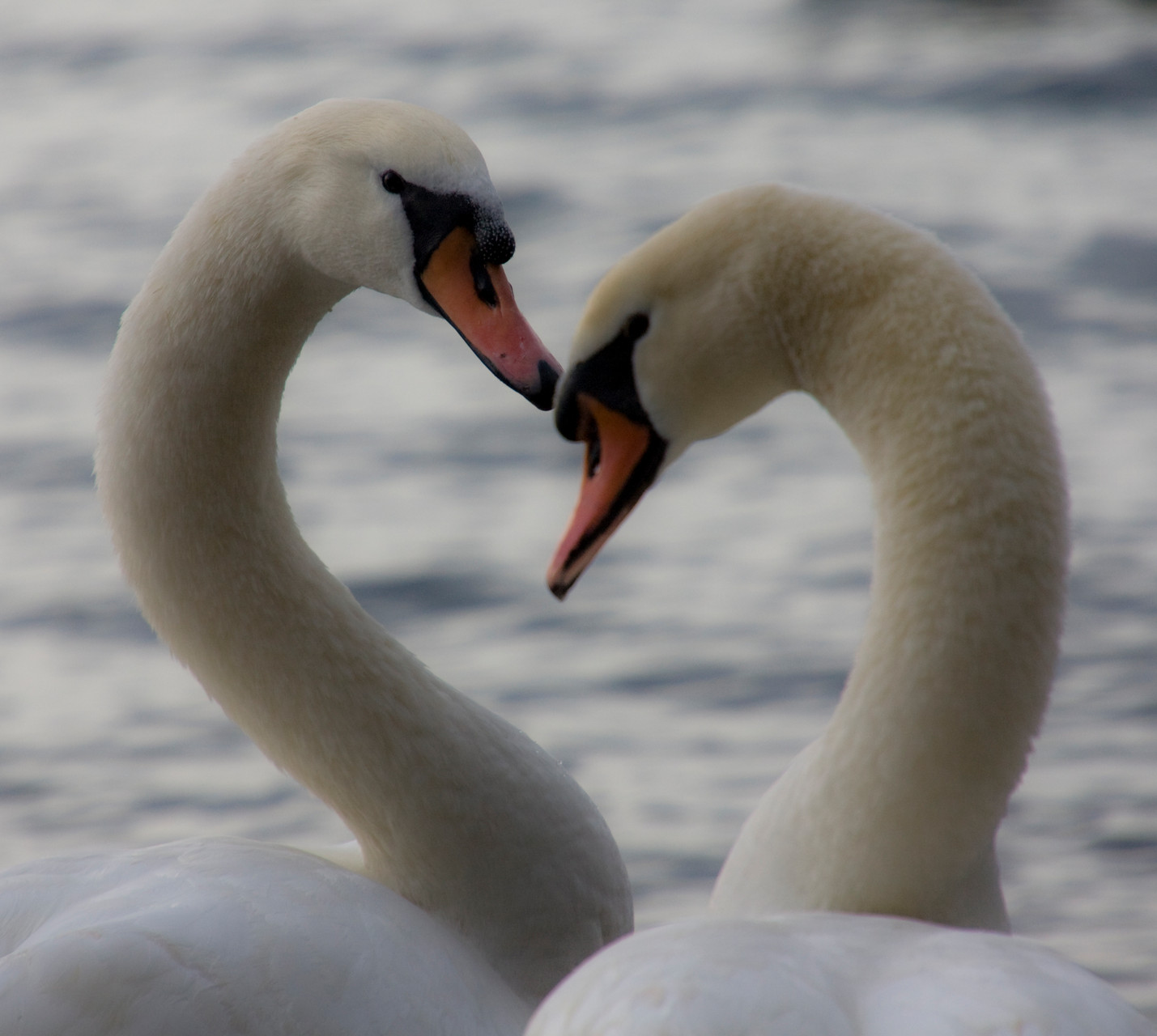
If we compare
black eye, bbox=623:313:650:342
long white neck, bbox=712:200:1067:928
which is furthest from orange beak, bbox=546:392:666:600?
long white neck, bbox=712:200:1067:928

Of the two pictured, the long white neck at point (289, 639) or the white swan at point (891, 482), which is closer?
the white swan at point (891, 482)

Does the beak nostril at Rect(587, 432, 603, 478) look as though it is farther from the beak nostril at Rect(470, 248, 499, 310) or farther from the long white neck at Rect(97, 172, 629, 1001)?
the long white neck at Rect(97, 172, 629, 1001)

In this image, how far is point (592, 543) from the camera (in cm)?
257

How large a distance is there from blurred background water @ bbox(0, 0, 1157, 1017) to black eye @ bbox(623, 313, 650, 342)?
1851 millimetres

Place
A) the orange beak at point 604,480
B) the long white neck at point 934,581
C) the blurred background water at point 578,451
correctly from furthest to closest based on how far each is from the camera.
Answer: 1. the blurred background water at point 578,451
2. the orange beak at point 604,480
3. the long white neck at point 934,581

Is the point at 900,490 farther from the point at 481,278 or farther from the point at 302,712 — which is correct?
the point at 302,712

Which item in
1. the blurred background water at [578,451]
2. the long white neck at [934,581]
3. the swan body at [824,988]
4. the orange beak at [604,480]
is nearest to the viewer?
the swan body at [824,988]

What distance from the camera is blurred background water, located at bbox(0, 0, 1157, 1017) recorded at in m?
4.61

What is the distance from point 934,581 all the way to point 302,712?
3.35ft

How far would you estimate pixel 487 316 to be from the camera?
2.71 meters

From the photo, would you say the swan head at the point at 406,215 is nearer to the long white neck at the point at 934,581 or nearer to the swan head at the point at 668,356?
the swan head at the point at 668,356

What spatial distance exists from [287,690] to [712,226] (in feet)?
3.16

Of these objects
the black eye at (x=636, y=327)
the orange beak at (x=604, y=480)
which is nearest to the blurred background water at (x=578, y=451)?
the orange beak at (x=604, y=480)

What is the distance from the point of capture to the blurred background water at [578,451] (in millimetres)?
4605
